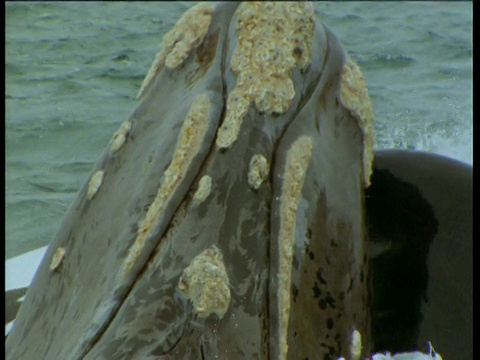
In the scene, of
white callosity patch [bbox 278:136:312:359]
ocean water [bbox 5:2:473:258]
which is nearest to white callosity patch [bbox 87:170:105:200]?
white callosity patch [bbox 278:136:312:359]

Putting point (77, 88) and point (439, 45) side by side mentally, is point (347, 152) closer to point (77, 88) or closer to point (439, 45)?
point (77, 88)

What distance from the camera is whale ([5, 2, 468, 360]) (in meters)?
Answer: 2.39

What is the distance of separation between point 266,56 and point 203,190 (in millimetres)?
359

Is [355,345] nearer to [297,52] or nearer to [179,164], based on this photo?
[179,164]

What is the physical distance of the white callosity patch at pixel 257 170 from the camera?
2.48 metres

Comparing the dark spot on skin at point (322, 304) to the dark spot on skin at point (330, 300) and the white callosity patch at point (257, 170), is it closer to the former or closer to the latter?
the dark spot on skin at point (330, 300)

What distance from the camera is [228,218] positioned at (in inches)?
96.3

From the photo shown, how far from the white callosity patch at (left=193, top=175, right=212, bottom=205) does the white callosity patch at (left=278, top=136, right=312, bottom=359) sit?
0.16 metres

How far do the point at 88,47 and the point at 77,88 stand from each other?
1.77 m

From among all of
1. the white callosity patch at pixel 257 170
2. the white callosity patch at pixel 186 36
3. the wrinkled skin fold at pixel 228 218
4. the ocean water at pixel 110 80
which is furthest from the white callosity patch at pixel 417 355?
the ocean water at pixel 110 80

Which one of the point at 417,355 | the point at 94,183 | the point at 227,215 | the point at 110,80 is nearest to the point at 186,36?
the point at 94,183

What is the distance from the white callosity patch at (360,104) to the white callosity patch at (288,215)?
0.67ft

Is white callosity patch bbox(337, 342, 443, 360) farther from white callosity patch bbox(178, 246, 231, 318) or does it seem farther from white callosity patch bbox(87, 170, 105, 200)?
white callosity patch bbox(87, 170, 105, 200)

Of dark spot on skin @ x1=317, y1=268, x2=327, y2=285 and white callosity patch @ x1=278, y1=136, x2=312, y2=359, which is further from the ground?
white callosity patch @ x1=278, y1=136, x2=312, y2=359
